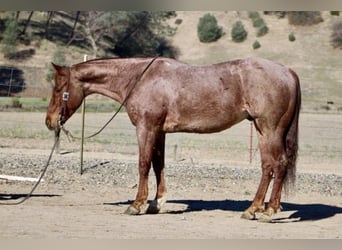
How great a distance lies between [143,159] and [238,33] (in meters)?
46.5

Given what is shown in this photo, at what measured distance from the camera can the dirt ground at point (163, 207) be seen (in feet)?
26.8

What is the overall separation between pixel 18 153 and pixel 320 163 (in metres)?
6.94

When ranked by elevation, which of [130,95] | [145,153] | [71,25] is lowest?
[145,153]

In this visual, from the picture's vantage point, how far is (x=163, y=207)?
1014cm

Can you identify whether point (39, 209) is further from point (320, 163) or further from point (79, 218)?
point (320, 163)

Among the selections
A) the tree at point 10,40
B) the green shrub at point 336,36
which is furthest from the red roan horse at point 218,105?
the green shrub at point 336,36

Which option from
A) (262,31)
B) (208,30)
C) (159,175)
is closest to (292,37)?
(262,31)

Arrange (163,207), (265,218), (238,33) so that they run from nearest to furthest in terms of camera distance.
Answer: (265,218) < (163,207) < (238,33)

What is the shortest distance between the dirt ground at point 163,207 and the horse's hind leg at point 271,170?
0.19 m

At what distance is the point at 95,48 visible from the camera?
46.9 m

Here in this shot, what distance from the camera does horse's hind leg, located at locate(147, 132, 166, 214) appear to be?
9.70 m

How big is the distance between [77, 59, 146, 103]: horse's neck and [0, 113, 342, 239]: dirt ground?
155 cm

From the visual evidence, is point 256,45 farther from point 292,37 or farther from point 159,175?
point 159,175

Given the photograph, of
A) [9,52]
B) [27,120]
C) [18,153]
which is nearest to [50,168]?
[18,153]
